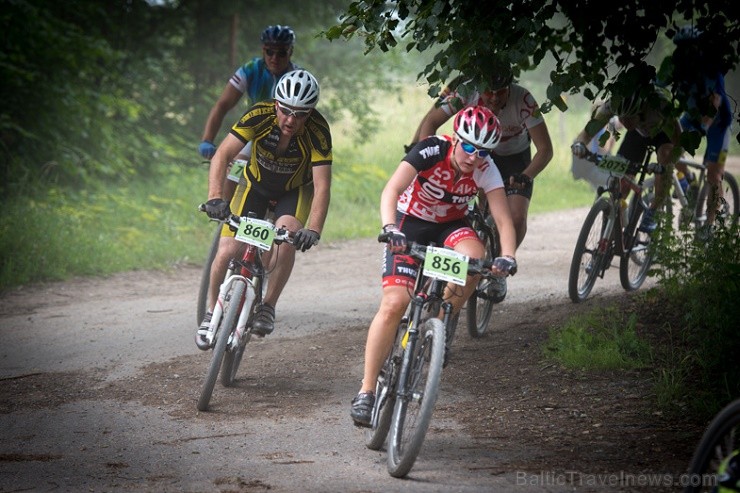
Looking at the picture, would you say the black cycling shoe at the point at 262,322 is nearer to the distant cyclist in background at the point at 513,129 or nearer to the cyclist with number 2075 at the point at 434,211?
the cyclist with number 2075 at the point at 434,211

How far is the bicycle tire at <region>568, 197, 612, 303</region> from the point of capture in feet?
28.9

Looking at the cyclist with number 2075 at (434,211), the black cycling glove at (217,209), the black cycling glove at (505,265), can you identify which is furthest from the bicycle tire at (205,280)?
the black cycling glove at (505,265)

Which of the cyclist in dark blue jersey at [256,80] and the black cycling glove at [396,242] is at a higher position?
the cyclist in dark blue jersey at [256,80]

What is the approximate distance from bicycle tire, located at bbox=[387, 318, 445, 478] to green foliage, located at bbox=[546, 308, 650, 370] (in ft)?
7.17

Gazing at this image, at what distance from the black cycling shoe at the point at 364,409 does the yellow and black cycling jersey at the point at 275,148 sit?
2174mm

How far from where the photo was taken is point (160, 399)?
6598 millimetres

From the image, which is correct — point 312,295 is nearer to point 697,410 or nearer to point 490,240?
point 490,240

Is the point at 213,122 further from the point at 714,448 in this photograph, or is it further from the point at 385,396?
the point at 714,448

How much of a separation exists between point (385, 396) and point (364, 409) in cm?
19

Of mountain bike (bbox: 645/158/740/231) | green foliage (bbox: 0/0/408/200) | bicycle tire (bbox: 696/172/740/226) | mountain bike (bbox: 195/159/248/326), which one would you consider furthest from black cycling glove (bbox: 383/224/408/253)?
green foliage (bbox: 0/0/408/200)

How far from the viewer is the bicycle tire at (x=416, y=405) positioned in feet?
15.6

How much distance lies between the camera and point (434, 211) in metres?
5.97

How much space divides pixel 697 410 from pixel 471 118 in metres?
2.32

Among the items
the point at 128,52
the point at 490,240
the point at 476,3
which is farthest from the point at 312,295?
the point at 128,52
